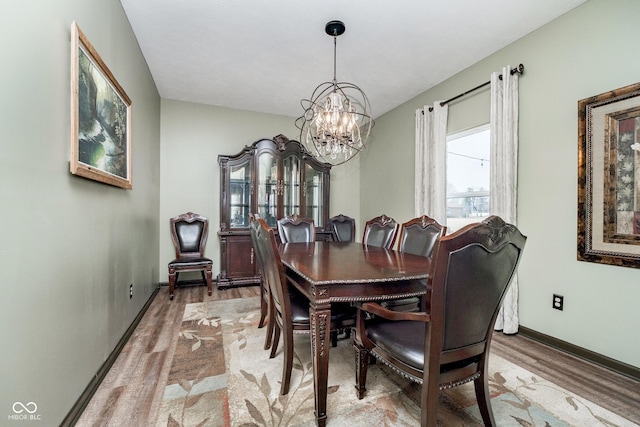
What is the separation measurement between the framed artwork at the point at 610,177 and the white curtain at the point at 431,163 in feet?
4.31

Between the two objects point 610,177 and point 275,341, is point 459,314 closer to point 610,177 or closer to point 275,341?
point 275,341

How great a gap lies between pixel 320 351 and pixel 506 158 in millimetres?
2406

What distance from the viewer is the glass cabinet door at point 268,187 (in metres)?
4.18

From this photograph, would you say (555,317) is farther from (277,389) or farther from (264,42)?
(264,42)

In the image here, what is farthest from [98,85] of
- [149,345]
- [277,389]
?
[277,389]

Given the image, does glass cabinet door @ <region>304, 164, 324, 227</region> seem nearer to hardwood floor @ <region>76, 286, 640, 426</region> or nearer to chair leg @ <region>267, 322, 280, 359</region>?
hardwood floor @ <region>76, 286, 640, 426</region>

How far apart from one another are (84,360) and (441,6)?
10.9 ft

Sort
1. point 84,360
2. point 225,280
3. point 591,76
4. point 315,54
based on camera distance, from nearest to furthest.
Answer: point 84,360 < point 591,76 < point 315,54 < point 225,280

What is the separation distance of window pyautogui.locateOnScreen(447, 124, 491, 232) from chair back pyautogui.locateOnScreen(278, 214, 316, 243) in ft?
5.42

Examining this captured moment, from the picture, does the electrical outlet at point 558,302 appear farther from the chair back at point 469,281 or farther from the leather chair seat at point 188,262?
the leather chair seat at point 188,262

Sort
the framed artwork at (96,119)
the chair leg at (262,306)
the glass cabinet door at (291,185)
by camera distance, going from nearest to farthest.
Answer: the framed artwork at (96,119)
the chair leg at (262,306)
the glass cabinet door at (291,185)

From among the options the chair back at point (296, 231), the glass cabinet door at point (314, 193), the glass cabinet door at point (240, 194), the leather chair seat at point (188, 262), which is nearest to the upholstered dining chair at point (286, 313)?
the chair back at point (296, 231)

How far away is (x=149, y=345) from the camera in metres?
2.23

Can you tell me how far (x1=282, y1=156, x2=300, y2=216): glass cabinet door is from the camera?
433cm
